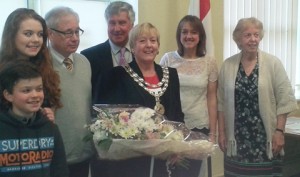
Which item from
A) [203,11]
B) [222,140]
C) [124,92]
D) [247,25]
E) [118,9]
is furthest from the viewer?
[203,11]

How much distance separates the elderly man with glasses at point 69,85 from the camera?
6.35ft

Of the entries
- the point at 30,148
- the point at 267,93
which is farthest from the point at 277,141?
the point at 30,148

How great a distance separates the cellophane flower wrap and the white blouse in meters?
0.75

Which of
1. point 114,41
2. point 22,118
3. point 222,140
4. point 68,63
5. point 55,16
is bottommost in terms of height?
point 222,140

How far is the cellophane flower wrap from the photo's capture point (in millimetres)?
1743

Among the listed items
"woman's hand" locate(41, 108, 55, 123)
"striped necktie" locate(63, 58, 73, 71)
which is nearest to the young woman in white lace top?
"striped necktie" locate(63, 58, 73, 71)

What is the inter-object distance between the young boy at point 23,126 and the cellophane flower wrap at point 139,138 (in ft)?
0.75

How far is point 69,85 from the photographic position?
6.41 feet

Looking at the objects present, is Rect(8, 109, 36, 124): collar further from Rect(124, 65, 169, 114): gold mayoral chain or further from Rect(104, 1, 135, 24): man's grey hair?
Rect(104, 1, 135, 24): man's grey hair

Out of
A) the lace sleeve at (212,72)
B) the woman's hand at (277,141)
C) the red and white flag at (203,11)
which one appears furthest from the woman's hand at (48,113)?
the red and white flag at (203,11)

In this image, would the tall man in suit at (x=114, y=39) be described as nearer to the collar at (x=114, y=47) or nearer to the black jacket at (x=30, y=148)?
the collar at (x=114, y=47)

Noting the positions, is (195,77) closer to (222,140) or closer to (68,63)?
(222,140)

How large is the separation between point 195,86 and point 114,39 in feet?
2.09

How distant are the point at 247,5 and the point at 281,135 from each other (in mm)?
1874
